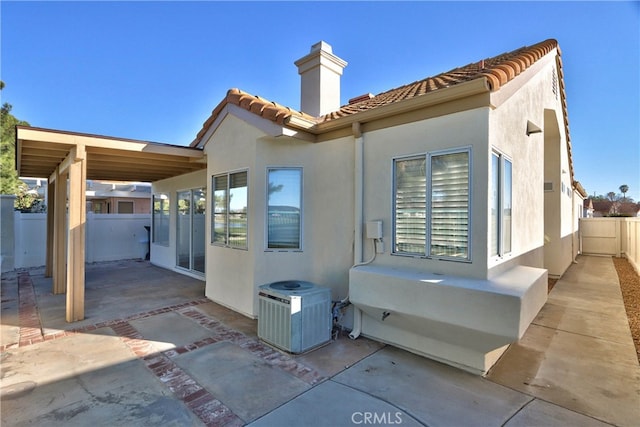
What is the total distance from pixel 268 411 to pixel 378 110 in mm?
4266

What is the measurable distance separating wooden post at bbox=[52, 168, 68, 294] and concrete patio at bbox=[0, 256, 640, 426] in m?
1.72

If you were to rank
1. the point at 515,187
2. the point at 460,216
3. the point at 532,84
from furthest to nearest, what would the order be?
the point at 532,84
the point at 515,187
the point at 460,216

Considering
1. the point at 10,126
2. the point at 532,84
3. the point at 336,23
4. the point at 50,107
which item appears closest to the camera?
the point at 532,84

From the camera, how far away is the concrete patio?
10.3 ft

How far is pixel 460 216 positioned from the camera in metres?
4.18

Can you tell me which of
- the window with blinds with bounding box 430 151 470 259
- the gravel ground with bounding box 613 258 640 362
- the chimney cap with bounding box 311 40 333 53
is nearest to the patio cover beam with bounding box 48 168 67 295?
the chimney cap with bounding box 311 40 333 53

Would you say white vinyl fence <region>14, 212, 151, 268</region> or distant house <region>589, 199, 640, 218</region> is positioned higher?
distant house <region>589, 199, 640, 218</region>

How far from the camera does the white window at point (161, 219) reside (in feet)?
37.8

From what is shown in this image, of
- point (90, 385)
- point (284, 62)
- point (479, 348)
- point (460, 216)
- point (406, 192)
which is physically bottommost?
point (90, 385)

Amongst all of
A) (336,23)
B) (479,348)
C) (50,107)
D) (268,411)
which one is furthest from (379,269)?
(50,107)

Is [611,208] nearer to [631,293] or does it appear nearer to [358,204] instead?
[631,293]

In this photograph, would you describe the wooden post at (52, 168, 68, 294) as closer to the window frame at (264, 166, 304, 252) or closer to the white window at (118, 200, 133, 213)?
the window frame at (264, 166, 304, 252)

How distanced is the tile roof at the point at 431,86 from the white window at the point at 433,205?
1007mm

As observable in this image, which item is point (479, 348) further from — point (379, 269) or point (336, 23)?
point (336, 23)
